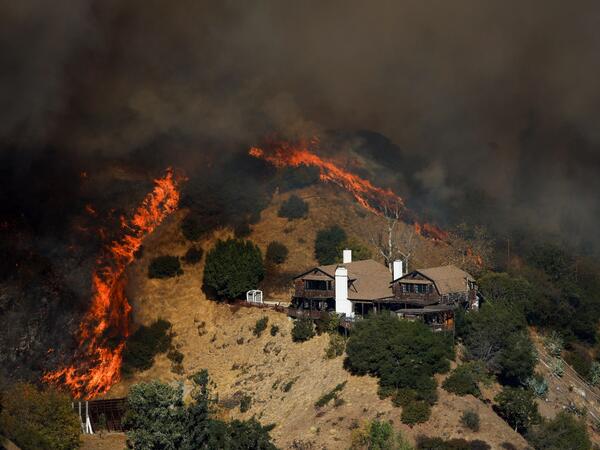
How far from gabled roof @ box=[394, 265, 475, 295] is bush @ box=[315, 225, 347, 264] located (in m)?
15.1

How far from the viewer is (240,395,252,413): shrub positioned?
5522cm

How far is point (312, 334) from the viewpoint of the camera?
60.3m

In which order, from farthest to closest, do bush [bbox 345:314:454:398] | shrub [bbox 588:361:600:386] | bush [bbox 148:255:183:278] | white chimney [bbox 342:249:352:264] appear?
bush [bbox 148:255:183:278] → white chimney [bbox 342:249:352:264] → shrub [bbox 588:361:600:386] → bush [bbox 345:314:454:398]

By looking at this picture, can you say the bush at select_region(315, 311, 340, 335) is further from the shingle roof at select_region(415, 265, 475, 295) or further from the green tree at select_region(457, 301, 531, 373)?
the green tree at select_region(457, 301, 531, 373)

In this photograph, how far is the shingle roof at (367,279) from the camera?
198 feet

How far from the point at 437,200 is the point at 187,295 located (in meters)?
37.7

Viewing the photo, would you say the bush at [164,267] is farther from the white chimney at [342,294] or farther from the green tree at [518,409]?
the green tree at [518,409]

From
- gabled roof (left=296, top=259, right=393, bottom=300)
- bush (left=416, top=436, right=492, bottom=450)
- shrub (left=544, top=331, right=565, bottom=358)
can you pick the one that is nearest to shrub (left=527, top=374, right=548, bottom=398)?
shrub (left=544, top=331, right=565, bottom=358)

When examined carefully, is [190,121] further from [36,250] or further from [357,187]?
[36,250]

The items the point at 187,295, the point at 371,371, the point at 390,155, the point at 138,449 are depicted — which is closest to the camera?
the point at 138,449

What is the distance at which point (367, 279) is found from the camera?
62375mm

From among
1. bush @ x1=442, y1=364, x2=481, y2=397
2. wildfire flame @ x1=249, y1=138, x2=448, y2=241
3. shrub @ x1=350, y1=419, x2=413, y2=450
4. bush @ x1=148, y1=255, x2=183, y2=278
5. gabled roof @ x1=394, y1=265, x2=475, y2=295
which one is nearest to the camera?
shrub @ x1=350, y1=419, x2=413, y2=450

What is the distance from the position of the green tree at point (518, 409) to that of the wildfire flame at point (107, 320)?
110ft

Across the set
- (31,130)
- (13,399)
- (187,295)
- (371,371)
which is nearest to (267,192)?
(187,295)
